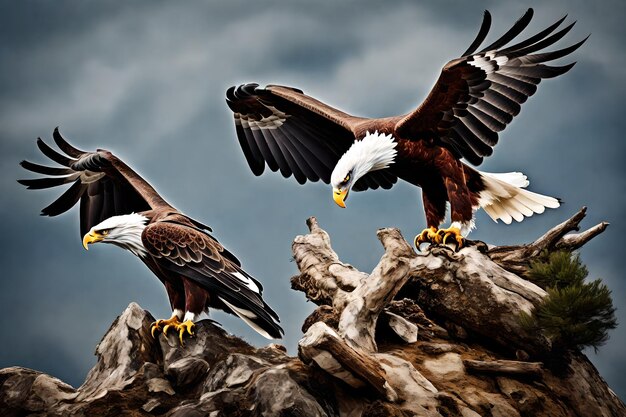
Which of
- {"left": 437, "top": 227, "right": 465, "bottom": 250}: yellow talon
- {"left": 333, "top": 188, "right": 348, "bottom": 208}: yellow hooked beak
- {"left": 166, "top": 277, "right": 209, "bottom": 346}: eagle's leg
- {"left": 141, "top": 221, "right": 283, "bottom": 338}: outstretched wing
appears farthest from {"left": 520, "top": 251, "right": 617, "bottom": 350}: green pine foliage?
{"left": 166, "top": 277, "right": 209, "bottom": 346}: eagle's leg

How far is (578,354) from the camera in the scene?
6.36 metres

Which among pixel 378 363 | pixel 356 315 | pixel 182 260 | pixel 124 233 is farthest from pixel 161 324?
pixel 378 363

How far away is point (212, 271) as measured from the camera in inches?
247

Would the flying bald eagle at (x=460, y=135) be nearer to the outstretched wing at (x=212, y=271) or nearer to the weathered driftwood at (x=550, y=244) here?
the weathered driftwood at (x=550, y=244)

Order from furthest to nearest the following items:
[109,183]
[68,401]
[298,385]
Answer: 1. [109,183]
2. [68,401]
3. [298,385]

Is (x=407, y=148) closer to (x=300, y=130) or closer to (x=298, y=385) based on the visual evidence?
(x=300, y=130)

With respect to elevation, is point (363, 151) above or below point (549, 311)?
above

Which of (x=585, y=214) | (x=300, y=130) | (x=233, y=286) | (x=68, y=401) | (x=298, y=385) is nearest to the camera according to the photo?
(x=298, y=385)

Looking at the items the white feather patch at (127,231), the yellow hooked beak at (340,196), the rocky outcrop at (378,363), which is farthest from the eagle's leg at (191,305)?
the yellow hooked beak at (340,196)

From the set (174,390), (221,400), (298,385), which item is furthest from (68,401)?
(298,385)

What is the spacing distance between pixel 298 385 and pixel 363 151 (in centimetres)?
275

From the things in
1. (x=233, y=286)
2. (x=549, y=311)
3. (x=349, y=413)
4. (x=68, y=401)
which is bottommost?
(x=68, y=401)

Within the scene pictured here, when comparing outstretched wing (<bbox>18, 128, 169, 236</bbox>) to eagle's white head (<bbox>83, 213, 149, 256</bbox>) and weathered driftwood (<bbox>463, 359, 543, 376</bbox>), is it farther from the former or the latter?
weathered driftwood (<bbox>463, 359, 543, 376</bbox>)

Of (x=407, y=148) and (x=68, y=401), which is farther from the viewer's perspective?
(x=407, y=148)
